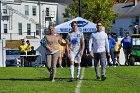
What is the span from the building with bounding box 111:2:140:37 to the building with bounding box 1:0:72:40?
11769 millimetres

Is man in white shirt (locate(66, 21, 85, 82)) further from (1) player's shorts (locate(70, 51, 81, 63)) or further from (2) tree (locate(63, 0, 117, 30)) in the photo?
(2) tree (locate(63, 0, 117, 30))

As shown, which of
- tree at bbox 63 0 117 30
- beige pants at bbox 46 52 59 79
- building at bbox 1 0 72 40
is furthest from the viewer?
building at bbox 1 0 72 40

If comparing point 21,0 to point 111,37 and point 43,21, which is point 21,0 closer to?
point 43,21

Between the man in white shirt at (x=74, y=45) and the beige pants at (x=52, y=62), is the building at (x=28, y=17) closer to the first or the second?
the beige pants at (x=52, y=62)

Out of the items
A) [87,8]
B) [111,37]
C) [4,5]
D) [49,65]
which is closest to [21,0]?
[4,5]

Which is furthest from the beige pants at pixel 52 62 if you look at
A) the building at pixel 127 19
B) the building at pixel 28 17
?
the building at pixel 127 19

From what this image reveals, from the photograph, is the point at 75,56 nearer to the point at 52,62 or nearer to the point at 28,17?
the point at 52,62

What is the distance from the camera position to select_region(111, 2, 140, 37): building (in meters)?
88.2

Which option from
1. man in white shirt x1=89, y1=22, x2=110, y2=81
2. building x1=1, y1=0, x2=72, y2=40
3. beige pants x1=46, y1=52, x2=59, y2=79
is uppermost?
building x1=1, y1=0, x2=72, y2=40

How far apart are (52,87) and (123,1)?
285 feet

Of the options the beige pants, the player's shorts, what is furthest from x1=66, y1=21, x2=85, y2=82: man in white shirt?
the beige pants

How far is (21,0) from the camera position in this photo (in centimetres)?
7588

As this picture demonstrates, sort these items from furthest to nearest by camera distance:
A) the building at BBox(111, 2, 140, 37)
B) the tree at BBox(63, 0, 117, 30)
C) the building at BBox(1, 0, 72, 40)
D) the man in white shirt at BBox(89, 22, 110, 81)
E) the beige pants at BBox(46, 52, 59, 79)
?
1. the building at BBox(111, 2, 140, 37)
2. the building at BBox(1, 0, 72, 40)
3. the tree at BBox(63, 0, 117, 30)
4. the man in white shirt at BBox(89, 22, 110, 81)
5. the beige pants at BBox(46, 52, 59, 79)

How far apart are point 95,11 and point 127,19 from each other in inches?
736
